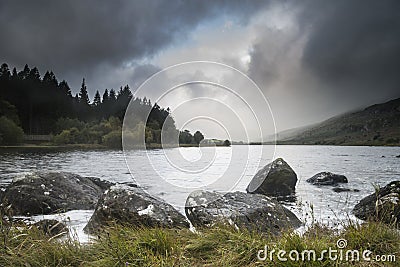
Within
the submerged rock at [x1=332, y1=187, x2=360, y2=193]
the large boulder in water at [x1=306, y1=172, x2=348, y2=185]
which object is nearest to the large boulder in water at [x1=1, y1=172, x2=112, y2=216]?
the submerged rock at [x1=332, y1=187, x2=360, y2=193]

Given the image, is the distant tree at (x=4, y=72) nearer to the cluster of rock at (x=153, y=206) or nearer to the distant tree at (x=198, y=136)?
the cluster of rock at (x=153, y=206)

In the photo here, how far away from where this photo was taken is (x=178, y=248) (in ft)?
15.1

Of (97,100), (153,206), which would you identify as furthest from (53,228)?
(97,100)

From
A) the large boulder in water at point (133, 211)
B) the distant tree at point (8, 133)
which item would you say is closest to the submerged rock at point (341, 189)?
the large boulder in water at point (133, 211)

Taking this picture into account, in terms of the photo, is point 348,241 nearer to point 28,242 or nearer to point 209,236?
point 209,236

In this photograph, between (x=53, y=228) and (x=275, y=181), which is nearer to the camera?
(x=53, y=228)

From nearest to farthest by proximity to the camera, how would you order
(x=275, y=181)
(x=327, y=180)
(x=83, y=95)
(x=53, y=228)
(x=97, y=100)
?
1. (x=53, y=228)
2. (x=275, y=181)
3. (x=327, y=180)
4. (x=83, y=95)
5. (x=97, y=100)

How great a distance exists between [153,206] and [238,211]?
211 centimetres

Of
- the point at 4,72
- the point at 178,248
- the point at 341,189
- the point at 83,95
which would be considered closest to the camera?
the point at 178,248

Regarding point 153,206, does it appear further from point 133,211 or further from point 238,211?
point 238,211

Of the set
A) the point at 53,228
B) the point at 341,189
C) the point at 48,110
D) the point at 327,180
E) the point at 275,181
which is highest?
the point at 48,110

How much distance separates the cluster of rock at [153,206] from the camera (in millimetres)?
6855

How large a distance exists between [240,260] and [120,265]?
1662 mm

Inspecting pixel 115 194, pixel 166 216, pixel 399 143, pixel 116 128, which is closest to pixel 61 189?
pixel 115 194
